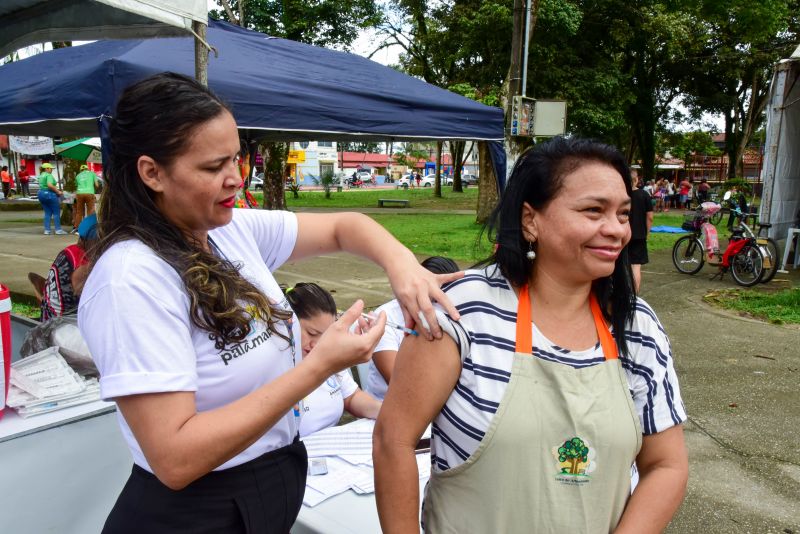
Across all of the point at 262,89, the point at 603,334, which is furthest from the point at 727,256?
the point at 603,334

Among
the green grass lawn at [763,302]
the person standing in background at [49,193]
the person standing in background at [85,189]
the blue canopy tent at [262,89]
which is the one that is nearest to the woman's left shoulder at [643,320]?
the blue canopy tent at [262,89]

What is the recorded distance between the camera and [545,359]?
138 centimetres

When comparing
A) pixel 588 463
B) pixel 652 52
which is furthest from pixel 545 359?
pixel 652 52

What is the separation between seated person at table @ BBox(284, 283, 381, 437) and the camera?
2.63m

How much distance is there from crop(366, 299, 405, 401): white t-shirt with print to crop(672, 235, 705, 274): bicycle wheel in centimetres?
789

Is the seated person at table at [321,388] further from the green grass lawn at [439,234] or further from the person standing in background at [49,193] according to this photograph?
the person standing in background at [49,193]

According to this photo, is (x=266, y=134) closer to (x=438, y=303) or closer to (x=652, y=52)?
(x=438, y=303)

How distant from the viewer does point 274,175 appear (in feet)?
50.5

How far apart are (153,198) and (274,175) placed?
14.6 metres

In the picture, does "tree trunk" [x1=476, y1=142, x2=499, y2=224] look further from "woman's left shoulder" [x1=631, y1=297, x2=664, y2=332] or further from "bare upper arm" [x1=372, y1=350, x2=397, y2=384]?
"woman's left shoulder" [x1=631, y1=297, x2=664, y2=332]

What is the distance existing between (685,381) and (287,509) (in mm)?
4350

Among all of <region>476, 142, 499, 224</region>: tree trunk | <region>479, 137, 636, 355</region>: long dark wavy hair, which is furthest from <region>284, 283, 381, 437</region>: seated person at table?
<region>476, 142, 499, 224</region>: tree trunk

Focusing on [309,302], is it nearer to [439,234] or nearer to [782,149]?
[782,149]

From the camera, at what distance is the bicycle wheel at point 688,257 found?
9.46 m
